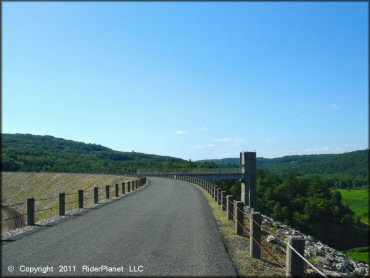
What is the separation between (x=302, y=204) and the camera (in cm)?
8800

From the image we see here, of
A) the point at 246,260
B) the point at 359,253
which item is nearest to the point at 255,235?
the point at 246,260

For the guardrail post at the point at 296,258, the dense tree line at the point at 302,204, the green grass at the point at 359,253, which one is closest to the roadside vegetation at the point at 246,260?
the guardrail post at the point at 296,258

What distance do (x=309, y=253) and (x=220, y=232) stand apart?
3812 millimetres

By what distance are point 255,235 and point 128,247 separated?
3.26m

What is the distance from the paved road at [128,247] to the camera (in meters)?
8.16

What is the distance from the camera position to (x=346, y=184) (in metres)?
134

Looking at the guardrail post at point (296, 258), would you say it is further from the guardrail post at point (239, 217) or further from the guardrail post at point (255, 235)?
the guardrail post at point (239, 217)

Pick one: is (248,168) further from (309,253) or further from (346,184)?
(346,184)

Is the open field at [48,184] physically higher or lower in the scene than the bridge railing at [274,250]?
lower

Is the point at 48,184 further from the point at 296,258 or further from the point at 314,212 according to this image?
the point at 296,258

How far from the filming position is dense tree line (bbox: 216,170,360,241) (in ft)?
244

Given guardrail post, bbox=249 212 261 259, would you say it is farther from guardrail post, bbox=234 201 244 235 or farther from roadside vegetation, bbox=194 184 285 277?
guardrail post, bbox=234 201 244 235

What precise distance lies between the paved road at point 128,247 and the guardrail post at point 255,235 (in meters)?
0.69

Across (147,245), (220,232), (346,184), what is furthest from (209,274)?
(346,184)
